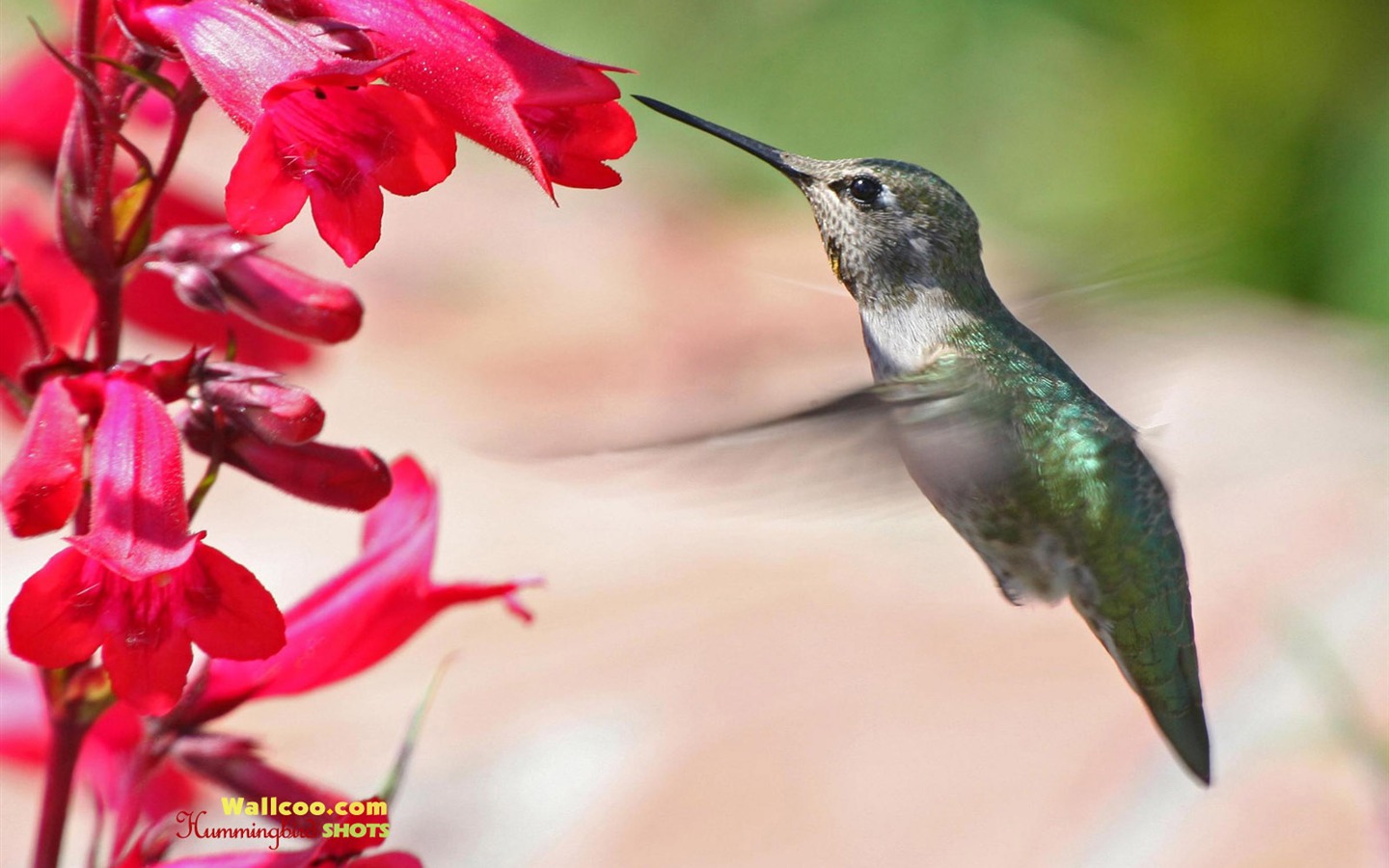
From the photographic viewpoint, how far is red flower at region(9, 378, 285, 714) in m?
1.04

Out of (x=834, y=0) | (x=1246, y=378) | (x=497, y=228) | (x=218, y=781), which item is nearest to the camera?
(x=218, y=781)

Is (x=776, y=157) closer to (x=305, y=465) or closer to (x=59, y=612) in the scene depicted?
(x=305, y=465)

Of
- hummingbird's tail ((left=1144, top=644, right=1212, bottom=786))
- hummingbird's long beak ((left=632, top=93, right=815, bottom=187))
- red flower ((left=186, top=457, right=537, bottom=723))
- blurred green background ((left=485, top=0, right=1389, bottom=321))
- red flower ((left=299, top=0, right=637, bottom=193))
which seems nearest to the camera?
red flower ((left=299, top=0, right=637, bottom=193))

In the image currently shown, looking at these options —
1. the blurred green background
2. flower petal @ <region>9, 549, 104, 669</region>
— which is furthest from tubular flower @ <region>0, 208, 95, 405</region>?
the blurred green background

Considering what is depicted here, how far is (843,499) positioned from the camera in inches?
56.2

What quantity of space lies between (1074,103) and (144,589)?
13.1ft

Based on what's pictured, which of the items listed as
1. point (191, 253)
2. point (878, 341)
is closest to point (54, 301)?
point (191, 253)

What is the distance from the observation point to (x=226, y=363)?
3.94 feet

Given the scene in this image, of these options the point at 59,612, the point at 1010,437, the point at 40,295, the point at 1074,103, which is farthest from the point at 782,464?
the point at 1074,103

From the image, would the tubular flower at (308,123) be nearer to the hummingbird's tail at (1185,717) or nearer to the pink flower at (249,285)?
the pink flower at (249,285)

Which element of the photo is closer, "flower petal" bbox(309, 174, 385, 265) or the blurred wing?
"flower petal" bbox(309, 174, 385, 265)

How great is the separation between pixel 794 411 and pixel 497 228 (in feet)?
11.5

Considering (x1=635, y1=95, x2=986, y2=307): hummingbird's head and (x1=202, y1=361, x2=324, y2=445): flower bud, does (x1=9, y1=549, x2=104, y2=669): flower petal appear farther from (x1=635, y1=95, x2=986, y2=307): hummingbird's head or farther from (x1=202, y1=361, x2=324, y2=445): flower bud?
(x1=635, y1=95, x2=986, y2=307): hummingbird's head

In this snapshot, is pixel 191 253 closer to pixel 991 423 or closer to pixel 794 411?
pixel 794 411
